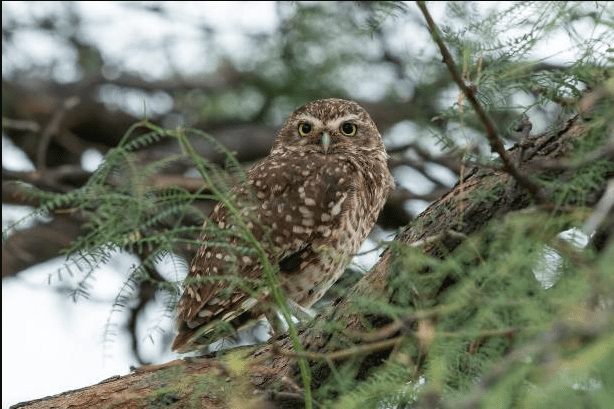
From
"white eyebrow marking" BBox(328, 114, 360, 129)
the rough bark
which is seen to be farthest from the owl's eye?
the rough bark

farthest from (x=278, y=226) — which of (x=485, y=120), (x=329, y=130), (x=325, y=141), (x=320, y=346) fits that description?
(x=485, y=120)

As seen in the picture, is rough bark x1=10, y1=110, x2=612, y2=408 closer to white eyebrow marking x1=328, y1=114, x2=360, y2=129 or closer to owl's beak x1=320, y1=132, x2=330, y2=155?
owl's beak x1=320, y1=132, x2=330, y2=155

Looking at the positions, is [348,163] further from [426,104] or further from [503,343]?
[503,343]

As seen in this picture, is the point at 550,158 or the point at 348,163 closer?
the point at 550,158

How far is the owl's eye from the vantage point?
17.3 ft

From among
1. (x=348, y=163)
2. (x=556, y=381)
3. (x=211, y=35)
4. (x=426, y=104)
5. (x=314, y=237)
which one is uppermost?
(x=211, y=35)

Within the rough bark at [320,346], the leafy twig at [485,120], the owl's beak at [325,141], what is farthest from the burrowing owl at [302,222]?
the leafy twig at [485,120]

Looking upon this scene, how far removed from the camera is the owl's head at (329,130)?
16.9ft

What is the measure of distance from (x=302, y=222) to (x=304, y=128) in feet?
3.31

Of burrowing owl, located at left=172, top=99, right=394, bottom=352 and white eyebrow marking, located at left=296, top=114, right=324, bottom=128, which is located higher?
white eyebrow marking, located at left=296, top=114, right=324, bottom=128

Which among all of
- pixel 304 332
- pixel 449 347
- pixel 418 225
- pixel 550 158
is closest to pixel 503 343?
pixel 449 347

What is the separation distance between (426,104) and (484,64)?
3.17 meters

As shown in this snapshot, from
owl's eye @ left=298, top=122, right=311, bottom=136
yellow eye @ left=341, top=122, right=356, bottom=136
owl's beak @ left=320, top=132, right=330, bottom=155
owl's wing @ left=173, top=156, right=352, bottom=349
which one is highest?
owl's eye @ left=298, top=122, right=311, bottom=136

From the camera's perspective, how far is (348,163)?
16.0ft
